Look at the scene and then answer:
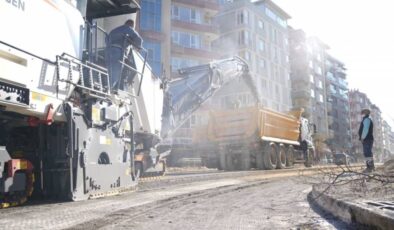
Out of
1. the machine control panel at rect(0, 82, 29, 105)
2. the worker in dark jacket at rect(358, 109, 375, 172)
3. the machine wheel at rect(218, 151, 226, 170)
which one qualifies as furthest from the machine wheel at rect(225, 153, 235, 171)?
the machine control panel at rect(0, 82, 29, 105)

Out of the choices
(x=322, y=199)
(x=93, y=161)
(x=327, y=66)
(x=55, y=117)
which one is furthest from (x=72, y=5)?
(x=327, y=66)

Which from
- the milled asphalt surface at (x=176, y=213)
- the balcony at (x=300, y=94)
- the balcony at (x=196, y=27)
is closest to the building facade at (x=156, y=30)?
the balcony at (x=196, y=27)

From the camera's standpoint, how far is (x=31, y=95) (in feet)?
18.7

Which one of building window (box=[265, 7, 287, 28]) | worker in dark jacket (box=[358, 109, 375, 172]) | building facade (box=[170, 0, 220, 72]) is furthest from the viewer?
building window (box=[265, 7, 287, 28])

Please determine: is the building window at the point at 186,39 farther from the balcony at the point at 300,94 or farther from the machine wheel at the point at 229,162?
the balcony at the point at 300,94

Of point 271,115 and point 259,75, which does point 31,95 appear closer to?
point 271,115

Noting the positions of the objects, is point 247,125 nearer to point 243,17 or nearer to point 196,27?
point 196,27

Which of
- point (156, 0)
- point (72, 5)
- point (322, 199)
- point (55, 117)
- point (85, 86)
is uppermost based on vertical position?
point (156, 0)

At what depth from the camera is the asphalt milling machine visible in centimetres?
557

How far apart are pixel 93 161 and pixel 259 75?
48506mm

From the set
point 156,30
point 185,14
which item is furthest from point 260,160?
point 185,14

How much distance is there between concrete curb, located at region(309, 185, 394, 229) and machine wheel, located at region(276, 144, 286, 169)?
39.6 ft

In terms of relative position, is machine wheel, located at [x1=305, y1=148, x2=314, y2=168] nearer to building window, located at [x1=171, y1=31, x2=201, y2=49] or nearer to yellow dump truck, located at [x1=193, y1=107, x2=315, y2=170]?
yellow dump truck, located at [x1=193, y1=107, x2=315, y2=170]

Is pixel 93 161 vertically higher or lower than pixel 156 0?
lower
